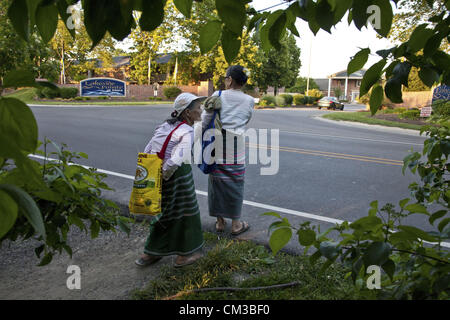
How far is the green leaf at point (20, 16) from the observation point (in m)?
0.86

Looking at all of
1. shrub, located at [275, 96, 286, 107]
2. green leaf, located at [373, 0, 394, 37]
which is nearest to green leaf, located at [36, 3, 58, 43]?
green leaf, located at [373, 0, 394, 37]

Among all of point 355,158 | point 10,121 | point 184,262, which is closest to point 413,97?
point 355,158

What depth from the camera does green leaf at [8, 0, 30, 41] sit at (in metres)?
0.86

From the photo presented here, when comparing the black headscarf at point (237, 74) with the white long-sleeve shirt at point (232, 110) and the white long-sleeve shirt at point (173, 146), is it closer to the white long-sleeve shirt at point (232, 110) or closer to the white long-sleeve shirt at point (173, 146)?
the white long-sleeve shirt at point (232, 110)

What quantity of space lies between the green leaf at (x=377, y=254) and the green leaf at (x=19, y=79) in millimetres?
1006

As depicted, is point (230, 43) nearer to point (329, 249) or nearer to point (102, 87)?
point (329, 249)

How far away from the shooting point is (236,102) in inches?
162

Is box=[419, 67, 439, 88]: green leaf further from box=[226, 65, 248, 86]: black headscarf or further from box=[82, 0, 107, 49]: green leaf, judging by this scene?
box=[226, 65, 248, 86]: black headscarf

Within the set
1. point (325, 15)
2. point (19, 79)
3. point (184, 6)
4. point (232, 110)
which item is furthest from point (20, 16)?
point (232, 110)

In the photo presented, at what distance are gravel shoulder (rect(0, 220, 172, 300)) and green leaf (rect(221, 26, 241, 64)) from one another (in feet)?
7.42

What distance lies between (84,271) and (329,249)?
260 cm

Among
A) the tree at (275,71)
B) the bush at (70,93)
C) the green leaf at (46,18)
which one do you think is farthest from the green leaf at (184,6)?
the tree at (275,71)

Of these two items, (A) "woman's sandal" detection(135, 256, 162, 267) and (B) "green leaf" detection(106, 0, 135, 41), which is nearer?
(B) "green leaf" detection(106, 0, 135, 41)
